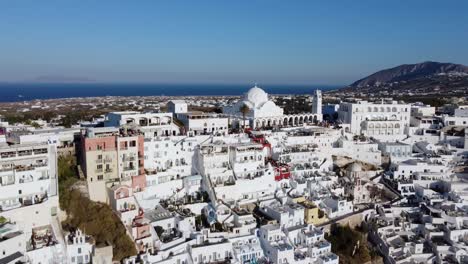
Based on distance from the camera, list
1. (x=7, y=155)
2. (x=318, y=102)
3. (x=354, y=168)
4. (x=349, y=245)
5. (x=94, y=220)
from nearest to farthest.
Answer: (x=94, y=220)
(x=7, y=155)
(x=349, y=245)
(x=354, y=168)
(x=318, y=102)

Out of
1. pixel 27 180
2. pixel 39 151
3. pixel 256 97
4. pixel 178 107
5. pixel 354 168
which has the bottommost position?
pixel 354 168

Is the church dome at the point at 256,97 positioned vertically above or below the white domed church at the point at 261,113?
above

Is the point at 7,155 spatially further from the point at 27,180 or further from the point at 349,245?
the point at 349,245

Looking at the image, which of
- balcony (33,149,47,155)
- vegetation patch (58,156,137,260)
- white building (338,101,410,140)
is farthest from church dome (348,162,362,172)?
balcony (33,149,47,155)

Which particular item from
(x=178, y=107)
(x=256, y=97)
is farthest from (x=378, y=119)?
(x=178, y=107)

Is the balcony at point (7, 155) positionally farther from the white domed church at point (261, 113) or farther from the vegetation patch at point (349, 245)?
the white domed church at point (261, 113)

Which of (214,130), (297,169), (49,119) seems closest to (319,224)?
(297,169)

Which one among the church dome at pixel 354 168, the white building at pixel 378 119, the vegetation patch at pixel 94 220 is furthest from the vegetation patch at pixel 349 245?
the white building at pixel 378 119

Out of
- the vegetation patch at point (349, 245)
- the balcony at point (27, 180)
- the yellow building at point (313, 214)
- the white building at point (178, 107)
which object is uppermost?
the white building at point (178, 107)

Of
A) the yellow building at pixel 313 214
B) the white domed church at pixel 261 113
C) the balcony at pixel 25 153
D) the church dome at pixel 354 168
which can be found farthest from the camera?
the white domed church at pixel 261 113
